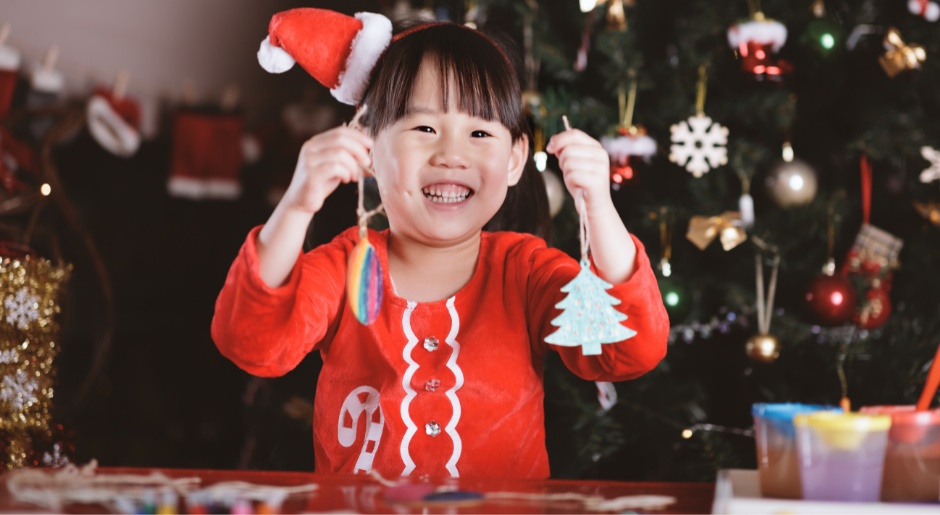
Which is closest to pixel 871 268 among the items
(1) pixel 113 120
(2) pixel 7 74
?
(1) pixel 113 120

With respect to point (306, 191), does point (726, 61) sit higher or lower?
higher

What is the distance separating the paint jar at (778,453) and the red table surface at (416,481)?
0.05 metres

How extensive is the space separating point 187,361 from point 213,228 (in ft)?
1.45

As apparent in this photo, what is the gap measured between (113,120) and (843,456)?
2.26 metres

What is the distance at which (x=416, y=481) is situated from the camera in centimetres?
64

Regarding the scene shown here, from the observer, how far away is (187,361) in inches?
94.6

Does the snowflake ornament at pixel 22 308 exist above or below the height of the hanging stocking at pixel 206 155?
below

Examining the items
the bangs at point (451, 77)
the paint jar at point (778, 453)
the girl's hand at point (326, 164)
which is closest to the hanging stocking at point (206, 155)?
the bangs at point (451, 77)

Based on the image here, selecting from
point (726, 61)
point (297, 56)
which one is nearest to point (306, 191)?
point (297, 56)

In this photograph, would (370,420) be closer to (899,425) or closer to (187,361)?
(899,425)

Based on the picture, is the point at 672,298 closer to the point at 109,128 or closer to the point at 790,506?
the point at 790,506

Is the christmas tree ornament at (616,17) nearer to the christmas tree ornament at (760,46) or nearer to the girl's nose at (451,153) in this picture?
the christmas tree ornament at (760,46)

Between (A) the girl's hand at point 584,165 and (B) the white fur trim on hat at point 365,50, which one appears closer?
(A) the girl's hand at point 584,165

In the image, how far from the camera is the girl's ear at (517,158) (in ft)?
3.55
